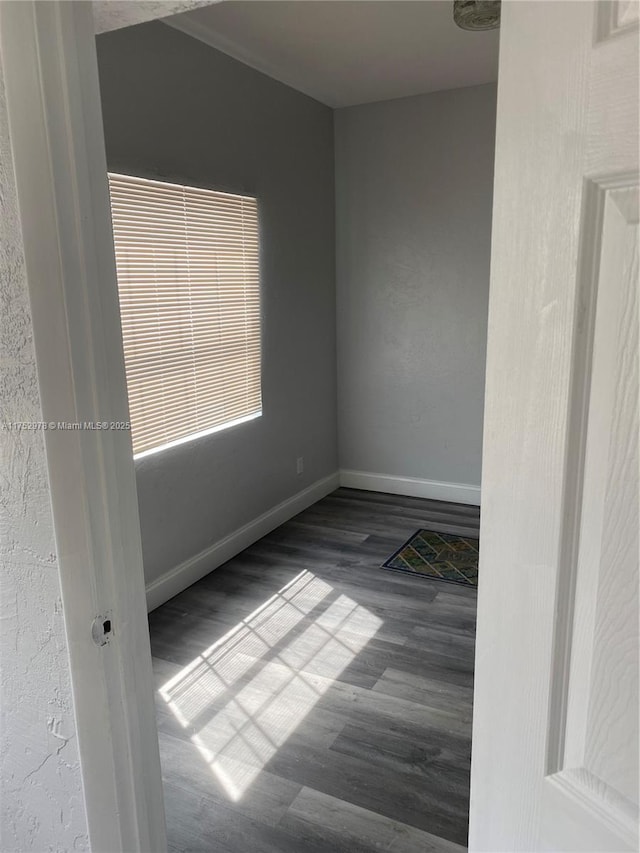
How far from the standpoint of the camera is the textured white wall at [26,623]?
109cm

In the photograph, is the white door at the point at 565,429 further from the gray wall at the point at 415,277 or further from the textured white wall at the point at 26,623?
the gray wall at the point at 415,277

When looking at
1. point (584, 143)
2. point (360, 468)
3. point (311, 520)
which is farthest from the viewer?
point (360, 468)

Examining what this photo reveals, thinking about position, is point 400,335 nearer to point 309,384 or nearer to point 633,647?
point 309,384

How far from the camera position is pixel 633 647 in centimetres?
61

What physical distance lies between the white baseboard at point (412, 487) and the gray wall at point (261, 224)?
0.19m

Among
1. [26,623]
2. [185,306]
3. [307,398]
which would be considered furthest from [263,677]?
[307,398]

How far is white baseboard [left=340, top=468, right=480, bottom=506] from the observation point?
14.4ft

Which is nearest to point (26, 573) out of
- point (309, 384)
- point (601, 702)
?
point (601, 702)

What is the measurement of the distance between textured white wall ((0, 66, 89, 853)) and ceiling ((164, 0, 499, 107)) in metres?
2.05

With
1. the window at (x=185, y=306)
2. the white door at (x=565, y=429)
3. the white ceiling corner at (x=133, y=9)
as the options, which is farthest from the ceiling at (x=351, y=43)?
the white door at (x=565, y=429)

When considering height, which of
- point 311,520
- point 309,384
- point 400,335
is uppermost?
point 400,335

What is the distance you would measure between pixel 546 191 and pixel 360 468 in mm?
4181

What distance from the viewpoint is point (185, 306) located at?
10.00 feet

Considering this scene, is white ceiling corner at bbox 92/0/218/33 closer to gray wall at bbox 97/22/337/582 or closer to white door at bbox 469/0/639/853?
white door at bbox 469/0/639/853
